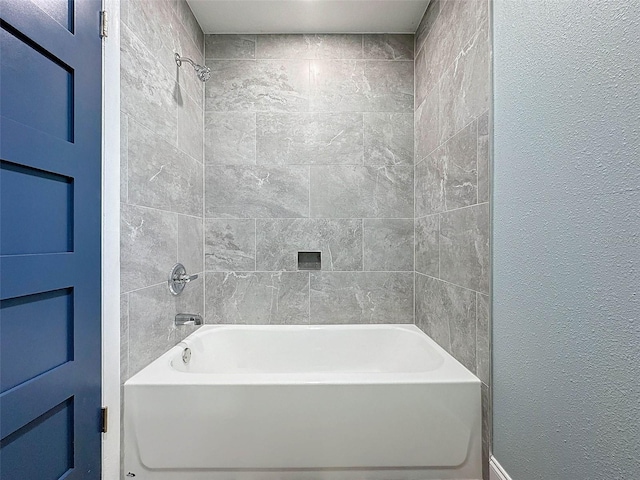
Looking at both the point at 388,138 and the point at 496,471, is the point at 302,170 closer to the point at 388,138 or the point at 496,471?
the point at 388,138

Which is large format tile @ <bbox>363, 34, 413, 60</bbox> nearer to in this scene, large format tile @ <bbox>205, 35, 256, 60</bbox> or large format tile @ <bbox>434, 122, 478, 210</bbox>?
large format tile @ <bbox>205, 35, 256, 60</bbox>

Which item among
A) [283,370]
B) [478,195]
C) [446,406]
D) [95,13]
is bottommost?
[283,370]

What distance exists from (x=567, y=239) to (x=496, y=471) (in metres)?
0.91

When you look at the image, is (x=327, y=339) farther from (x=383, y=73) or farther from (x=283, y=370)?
(x=383, y=73)

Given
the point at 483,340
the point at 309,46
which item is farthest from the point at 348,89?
the point at 483,340

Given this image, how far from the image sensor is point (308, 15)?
6.80 ft

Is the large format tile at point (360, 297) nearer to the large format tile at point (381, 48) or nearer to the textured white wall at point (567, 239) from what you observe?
the textured white wall at point (567, 239)

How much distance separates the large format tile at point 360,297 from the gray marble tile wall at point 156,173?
2.59 ft

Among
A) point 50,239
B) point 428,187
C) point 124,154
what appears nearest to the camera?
point 50,239

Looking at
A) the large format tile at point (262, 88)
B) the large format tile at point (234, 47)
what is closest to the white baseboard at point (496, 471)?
the large format tile at point (262, 88)

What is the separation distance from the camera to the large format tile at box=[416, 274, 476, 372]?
1454 millimetres

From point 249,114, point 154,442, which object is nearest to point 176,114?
point 249,114

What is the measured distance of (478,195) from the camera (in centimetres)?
137

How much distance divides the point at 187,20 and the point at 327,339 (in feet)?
6.87
